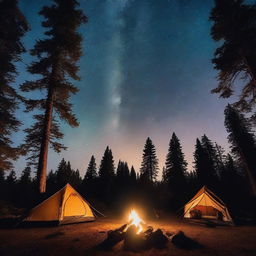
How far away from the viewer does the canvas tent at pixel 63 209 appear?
760 centimetres

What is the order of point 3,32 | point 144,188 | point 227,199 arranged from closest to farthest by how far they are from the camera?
point 227,199 → point 3,32 → point 144,188

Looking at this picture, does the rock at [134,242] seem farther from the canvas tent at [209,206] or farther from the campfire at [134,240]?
the canvas tent at [209,206]

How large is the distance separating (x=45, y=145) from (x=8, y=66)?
7.87 meters

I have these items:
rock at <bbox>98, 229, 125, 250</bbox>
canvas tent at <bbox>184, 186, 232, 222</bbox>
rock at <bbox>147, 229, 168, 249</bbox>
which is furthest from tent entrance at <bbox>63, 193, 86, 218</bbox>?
canvas tent at <bbox>184, 186, 232, 222</bbox>

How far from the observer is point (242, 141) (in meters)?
22.7

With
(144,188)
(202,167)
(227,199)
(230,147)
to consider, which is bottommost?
(227,199)

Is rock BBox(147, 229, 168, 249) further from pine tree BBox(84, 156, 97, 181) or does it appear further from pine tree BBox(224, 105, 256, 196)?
pine tree BBox(84, 156, 97, 181)

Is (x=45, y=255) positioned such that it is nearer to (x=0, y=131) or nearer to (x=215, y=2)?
(x=0, y=131)

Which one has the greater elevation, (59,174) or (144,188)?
(59,174)

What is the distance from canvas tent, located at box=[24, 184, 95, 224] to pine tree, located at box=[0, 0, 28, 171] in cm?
564

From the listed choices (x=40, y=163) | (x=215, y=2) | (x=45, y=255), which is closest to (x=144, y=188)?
(x=40, y=163)

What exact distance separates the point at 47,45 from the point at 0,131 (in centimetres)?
758

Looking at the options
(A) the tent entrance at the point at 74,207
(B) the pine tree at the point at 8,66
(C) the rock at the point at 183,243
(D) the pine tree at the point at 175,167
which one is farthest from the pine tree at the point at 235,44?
(D) the pine tree at the point at 175,167

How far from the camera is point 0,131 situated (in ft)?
35.9
